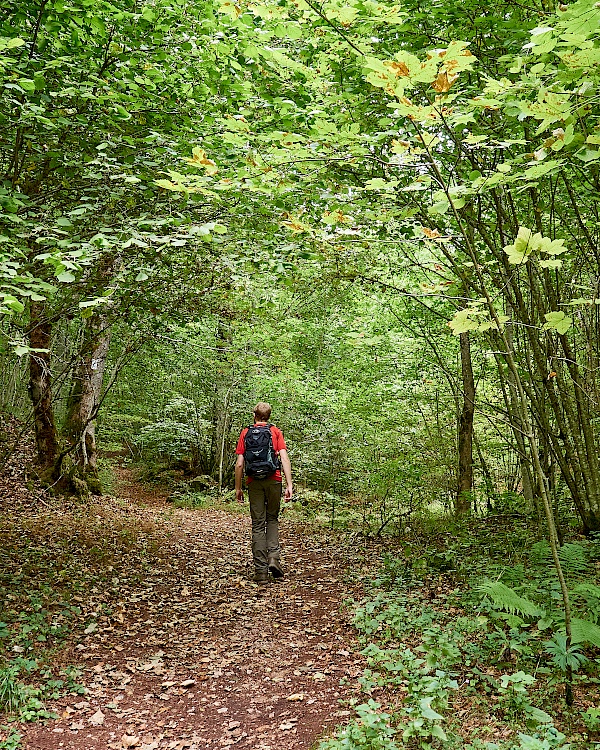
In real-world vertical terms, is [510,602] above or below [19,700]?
above

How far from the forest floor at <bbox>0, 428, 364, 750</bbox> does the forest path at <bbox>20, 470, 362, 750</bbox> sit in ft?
0.05

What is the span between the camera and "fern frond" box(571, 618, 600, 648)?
3676mm

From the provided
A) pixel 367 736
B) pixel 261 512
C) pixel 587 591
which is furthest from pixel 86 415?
pixel 587 591

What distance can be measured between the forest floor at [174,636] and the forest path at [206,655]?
0.02m

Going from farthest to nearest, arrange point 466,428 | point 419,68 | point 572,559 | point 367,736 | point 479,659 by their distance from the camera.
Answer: point 466,428 → point 572,559 → point 479,659 → point 367,736 → point 419,68

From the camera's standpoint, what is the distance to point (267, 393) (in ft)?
49.9

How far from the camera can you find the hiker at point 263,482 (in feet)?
23.5

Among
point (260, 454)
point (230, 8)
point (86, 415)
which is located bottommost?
point (260, 454)

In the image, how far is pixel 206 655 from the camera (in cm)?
520

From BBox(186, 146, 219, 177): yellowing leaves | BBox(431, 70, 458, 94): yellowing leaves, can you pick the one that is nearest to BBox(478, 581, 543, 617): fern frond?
BBox(431, 70, 458, 94): yellowing leaves

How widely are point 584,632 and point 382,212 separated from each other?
12.1 ft

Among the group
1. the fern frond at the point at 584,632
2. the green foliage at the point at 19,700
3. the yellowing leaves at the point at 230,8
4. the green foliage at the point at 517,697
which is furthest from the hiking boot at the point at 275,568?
the yellowing leaves at the point at 230,8

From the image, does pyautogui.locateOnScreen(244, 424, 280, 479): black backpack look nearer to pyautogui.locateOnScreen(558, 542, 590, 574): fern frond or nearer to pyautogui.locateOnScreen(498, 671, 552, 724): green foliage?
pyautogui.locateOnScreen(558, 542, 590, 574): fern frond

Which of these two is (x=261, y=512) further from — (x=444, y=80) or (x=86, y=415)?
(x=86, y=415)
